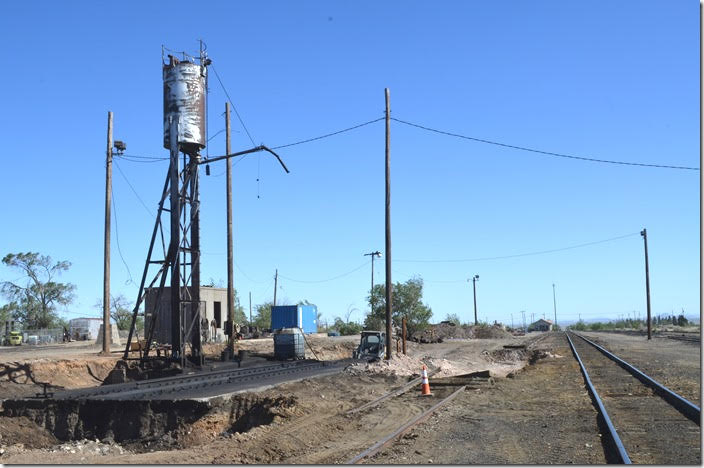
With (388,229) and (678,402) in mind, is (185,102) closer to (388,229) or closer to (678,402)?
(388,229)

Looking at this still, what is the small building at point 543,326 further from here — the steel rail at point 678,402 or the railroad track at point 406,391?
the steel rail at point 678,402

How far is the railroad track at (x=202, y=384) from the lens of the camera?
15453 mm

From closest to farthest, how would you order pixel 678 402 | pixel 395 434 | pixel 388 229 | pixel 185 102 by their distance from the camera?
1. pixel 395 434
2. pixel 678 402
3. pixel 185 102
4. pixel 388 229

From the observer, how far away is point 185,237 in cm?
2478

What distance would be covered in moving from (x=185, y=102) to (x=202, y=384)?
11592mm

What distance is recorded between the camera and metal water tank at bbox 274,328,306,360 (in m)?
30.5

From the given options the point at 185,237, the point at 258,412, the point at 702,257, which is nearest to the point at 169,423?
the point at 258,412

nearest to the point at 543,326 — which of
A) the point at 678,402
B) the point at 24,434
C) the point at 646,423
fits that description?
the point at 678,402

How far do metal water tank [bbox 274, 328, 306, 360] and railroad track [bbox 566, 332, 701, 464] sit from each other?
555 inches

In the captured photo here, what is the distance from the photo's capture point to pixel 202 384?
18.3m

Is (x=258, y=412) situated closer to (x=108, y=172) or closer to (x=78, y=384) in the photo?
(x=78, y=384)

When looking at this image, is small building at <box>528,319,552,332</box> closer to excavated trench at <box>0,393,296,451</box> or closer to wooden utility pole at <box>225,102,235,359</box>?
wooden utility pole at <box>225,102,235,359</box>

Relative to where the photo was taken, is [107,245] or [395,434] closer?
[395,434]

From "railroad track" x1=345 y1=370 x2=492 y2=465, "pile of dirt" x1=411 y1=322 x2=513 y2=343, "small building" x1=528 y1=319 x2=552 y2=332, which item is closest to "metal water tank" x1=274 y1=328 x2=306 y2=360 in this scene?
"railroad track" x1=345 y1=370 x2=492 y2=465
